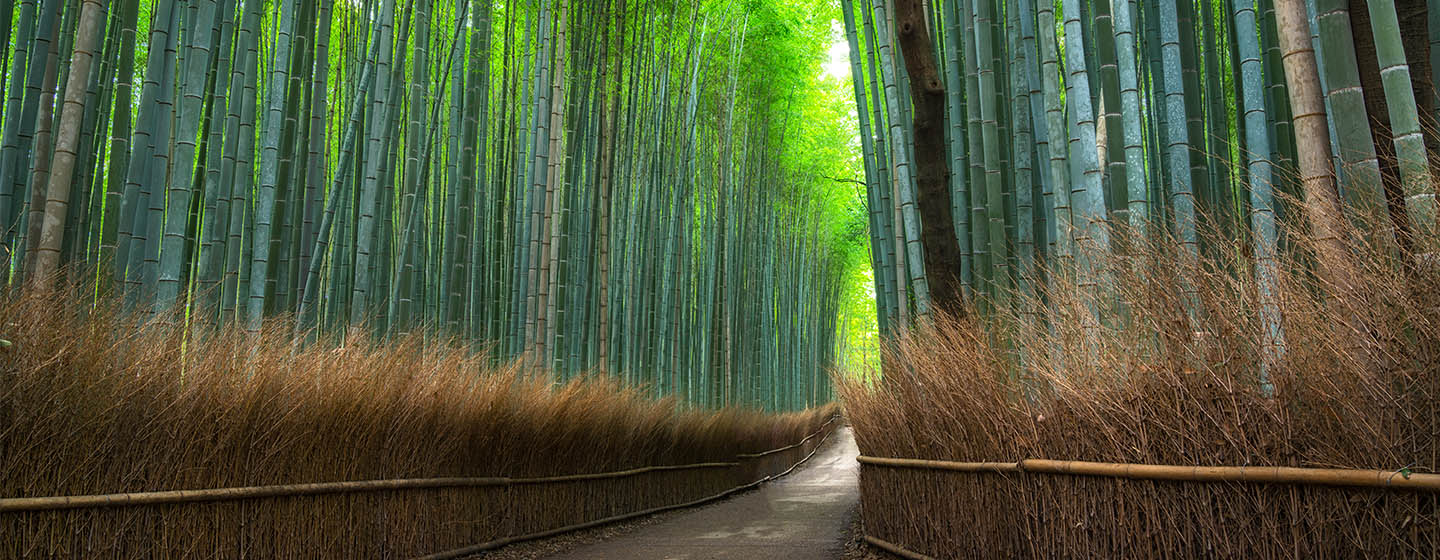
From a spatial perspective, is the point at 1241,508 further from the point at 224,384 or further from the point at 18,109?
the point at 18,109

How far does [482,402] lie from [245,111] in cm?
175

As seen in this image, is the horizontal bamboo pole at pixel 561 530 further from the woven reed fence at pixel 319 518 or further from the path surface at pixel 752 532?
the path surface at pixel 752 532

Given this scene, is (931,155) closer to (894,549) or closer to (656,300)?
(894,549)

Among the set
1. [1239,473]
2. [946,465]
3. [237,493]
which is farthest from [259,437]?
[1239,473]

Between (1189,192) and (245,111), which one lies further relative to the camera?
(245,111)

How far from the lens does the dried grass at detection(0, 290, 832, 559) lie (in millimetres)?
2609

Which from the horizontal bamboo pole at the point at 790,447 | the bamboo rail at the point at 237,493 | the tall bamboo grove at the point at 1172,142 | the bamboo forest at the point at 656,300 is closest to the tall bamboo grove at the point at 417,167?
the bamboo forest at the point at 656,300

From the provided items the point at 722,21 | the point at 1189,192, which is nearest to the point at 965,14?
the point at 1189,192

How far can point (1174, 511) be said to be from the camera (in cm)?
245

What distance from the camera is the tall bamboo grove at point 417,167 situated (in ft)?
13.0

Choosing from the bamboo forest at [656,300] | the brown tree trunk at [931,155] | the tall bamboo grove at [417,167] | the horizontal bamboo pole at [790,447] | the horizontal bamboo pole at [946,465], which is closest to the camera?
the bamboo forest at [656,300]

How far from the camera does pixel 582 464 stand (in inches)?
247

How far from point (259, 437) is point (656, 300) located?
19.5 ft

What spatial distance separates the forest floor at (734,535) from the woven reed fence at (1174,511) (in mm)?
1242
